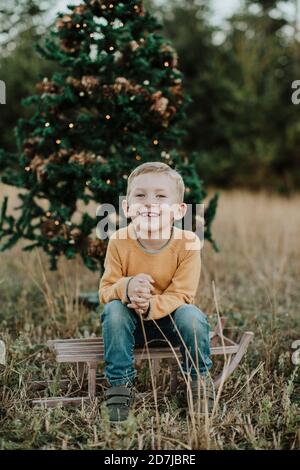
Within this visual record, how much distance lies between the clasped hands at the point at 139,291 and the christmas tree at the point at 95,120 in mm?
1133

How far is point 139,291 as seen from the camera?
2.62 metres

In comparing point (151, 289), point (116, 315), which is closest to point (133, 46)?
point (151, 289)

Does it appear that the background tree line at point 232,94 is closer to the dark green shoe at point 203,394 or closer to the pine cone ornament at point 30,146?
the pine cone ornament at point 30,146

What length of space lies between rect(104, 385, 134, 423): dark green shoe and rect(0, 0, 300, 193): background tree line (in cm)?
934

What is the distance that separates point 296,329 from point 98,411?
5.65 feet

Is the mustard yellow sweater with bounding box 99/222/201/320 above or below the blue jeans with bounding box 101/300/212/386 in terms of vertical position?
above

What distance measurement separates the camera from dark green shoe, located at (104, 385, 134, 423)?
2.53m

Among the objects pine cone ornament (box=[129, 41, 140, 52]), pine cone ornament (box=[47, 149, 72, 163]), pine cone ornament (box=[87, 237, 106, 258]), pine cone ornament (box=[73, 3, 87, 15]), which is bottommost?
pine cone ornament (box=[87, 237, 106, 258])

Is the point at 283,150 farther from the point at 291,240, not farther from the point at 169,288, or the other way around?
the point at 169,288

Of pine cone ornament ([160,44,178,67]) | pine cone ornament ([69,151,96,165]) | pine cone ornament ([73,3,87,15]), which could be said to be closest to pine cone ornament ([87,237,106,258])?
pine cone ornament ([69,151,96,165])

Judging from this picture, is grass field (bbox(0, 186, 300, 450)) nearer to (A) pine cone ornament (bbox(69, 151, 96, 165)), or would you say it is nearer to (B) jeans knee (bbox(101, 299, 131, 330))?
(B) jeans knee (bbox(101, 299, 131, 330))

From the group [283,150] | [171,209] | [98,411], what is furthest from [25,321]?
[283,150]

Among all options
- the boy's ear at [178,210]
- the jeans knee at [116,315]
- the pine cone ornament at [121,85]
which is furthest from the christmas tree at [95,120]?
the jeans knee at [116,315]

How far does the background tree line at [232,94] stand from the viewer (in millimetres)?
11477
